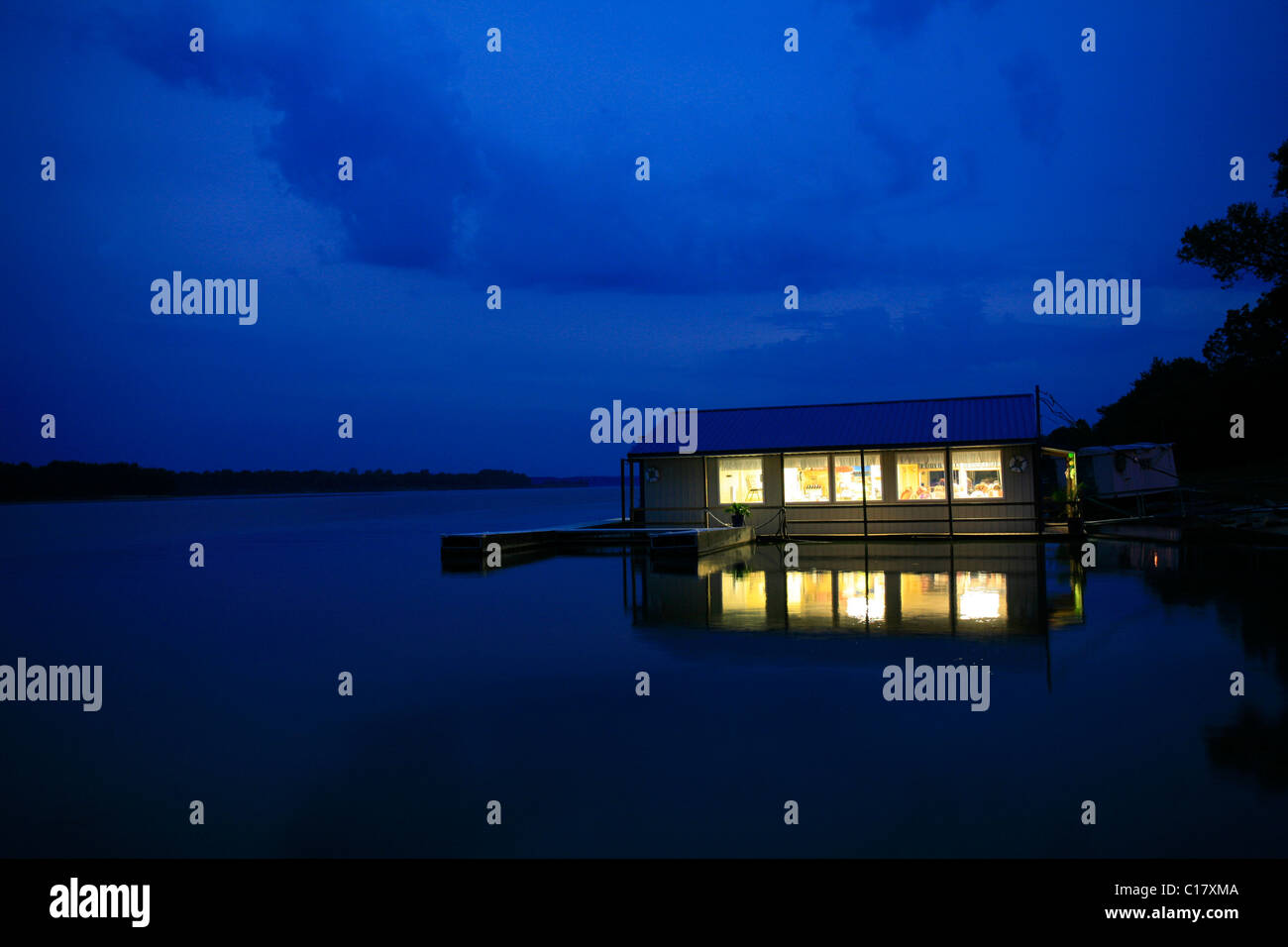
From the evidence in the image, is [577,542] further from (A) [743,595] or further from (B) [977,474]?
(B) [977,474]

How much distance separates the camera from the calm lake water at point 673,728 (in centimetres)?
494

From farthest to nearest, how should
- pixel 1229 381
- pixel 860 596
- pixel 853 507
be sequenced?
pixel 1229 381 < pixel 853 507 < pixel 860 596

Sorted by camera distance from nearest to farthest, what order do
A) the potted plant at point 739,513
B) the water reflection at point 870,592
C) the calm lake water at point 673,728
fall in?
the calm lake water at point 673,728 → the water reflection at point 870,592 → the potted plant at point 739,513

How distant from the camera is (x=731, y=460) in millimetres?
26828

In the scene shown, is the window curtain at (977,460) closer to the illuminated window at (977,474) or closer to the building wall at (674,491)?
the illuminated window at (977,474)

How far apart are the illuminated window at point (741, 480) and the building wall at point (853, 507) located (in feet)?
0.55

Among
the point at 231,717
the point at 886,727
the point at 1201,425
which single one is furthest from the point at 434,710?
the point at 1201,425

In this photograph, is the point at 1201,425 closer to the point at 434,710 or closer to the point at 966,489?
the point at 966,489

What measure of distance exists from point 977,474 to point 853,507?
3.71m

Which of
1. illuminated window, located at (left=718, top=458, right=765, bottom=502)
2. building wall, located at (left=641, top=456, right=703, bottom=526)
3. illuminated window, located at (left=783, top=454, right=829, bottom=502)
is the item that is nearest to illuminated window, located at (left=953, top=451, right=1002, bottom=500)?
illuminated window, located at (left=783, top=454, right=829, bottom=502)

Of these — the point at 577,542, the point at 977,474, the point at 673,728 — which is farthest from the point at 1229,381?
the point at 673,728

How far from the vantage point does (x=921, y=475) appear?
82.0 feet

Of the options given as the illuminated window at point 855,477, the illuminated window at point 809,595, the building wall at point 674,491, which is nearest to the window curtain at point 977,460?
the illuminated window at point 855,477
